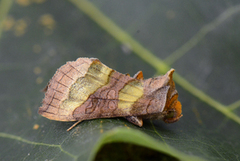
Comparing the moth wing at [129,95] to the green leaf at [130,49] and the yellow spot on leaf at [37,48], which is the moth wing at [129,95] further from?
the yellow spot on leaf at [37,48]

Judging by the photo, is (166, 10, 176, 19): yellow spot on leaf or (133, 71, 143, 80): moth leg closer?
(133, 71, 143, 80): moth leg

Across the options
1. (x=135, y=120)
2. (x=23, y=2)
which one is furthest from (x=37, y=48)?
(x=135, y=120)

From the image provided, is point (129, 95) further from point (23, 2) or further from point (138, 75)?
point (23, 2)

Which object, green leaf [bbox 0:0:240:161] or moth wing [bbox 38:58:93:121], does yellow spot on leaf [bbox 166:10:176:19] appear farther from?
moth wing [bbox 38:58:93:121]

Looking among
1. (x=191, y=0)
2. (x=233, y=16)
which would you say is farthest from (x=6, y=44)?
(x=233, y=16)

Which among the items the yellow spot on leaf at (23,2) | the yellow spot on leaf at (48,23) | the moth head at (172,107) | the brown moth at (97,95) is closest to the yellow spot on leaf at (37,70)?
the yellow spot on leaf at (48,23)

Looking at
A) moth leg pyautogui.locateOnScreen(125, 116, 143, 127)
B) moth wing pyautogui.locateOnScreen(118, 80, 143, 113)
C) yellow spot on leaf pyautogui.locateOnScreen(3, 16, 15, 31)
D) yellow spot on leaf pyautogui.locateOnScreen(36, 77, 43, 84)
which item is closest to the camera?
moth leg pyautogui.locateOnScreen(125, 116, 143, 127)

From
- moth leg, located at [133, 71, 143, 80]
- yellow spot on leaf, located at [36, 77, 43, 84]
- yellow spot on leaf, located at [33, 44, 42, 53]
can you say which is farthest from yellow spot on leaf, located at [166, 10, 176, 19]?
yellow spot on leaf, located at [36, 77, 43, 84]
